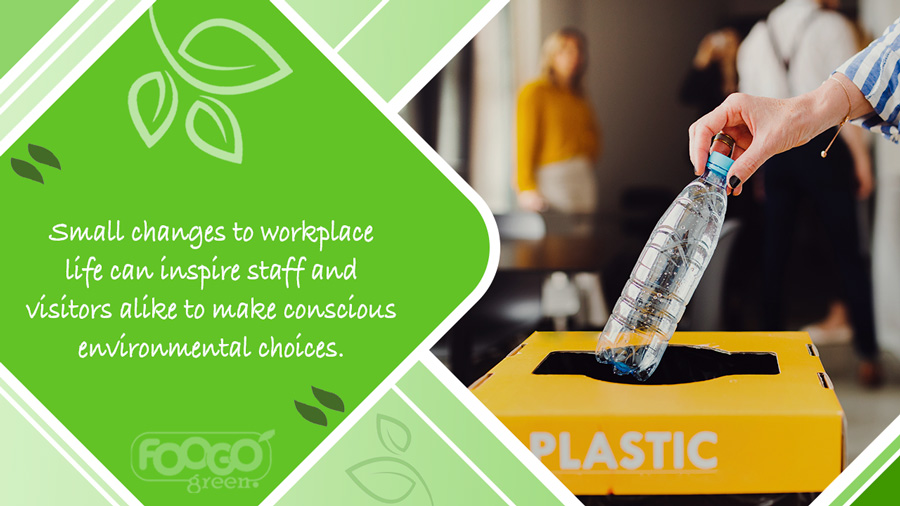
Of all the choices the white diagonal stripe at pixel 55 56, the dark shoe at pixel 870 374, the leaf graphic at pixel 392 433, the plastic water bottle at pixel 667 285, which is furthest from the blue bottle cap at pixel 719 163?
the dark shoe at pixel 870 374

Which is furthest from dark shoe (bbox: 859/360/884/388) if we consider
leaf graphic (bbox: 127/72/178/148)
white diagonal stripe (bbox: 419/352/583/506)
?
leaf graphic (bbox: 127/72/178/148)

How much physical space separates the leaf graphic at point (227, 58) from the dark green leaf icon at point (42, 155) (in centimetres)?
26

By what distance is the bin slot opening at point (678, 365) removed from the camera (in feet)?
4.08

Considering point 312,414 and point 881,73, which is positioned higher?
point 881,73

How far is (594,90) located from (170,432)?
144cm

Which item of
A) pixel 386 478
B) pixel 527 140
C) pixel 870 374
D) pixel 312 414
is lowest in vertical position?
pixel 870 374

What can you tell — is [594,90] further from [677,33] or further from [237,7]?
[237,7]

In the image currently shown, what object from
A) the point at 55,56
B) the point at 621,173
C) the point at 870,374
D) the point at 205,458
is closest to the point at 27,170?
the point at 55,56

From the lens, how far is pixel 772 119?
1180 mm

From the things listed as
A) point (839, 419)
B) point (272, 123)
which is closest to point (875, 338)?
point (839, 419)

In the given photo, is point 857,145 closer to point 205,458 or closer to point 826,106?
point 826,106

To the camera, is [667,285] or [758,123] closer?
[758,123]

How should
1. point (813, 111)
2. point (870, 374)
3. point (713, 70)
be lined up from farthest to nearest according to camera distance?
point (870, 374), point (713, 70), point (813, 111)

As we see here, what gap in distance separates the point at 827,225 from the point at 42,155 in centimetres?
198
